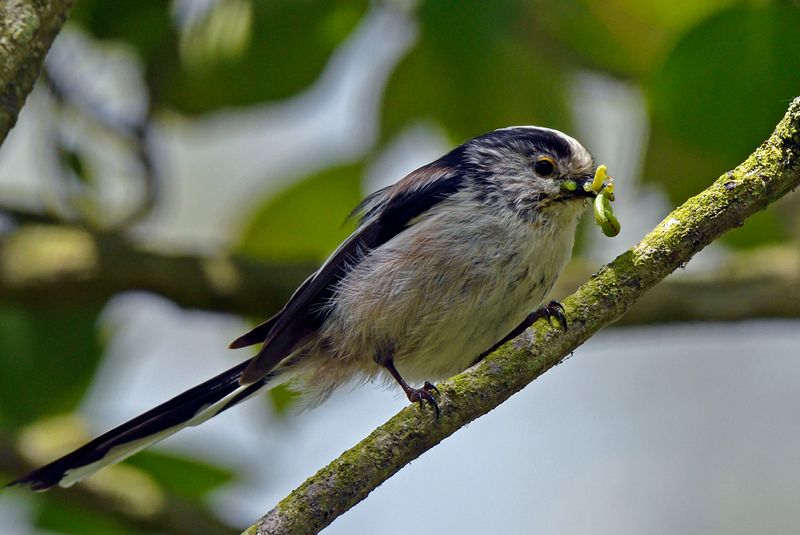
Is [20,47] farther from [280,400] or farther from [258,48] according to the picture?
[280,400]

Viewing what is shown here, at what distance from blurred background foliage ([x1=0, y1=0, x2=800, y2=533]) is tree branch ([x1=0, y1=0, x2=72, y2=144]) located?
3.80ft

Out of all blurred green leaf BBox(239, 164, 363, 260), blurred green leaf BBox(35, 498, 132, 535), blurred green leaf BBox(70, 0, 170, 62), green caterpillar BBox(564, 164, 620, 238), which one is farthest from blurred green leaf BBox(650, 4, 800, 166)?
blurred green leaf BBox(35, 498, 132, 535)

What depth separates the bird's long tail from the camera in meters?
2.94

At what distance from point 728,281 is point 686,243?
6.45ft

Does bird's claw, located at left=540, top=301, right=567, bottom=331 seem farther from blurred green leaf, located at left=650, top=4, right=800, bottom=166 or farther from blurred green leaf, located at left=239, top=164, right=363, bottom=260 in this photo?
blurred green leaf, located at left=239, top=164, right=363, bottom=260

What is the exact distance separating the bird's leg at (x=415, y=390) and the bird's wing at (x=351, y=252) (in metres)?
0.29

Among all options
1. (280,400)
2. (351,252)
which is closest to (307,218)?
(280,400)

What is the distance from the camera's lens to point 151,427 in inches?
124

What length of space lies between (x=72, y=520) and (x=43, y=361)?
1.97 ft

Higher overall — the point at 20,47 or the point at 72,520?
the point at 72,520

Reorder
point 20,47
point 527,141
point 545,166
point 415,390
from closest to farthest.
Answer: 1. point 20,47
2. point 415,390
3. point 545,166
4. point 527,141

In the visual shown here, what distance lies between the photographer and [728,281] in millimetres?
3889

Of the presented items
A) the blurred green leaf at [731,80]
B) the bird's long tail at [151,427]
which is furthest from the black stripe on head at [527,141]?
the bird's long tail at [151,427]

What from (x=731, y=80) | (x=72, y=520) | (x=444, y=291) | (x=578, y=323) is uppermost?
(x=72, y=520)
